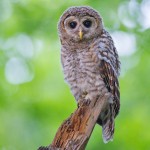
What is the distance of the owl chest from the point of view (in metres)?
5.14

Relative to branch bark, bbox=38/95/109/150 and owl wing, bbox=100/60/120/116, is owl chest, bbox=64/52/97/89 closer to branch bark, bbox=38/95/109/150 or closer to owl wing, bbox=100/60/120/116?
owl wing, bbox=100/60/120/116

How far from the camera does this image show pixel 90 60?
514 centimetres

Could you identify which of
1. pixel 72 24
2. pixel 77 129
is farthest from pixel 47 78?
pixel 77 129

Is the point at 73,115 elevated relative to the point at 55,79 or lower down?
lower down

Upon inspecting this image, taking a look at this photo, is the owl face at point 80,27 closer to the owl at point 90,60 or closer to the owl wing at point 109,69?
the owl at point 90,60

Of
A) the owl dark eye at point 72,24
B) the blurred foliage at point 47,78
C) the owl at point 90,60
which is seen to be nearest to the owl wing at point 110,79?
the owl at point 90,60

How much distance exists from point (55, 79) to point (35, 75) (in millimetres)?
299

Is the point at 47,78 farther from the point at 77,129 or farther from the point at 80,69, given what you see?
the point at 77,129

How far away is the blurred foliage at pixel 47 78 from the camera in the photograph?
7270 millimetres

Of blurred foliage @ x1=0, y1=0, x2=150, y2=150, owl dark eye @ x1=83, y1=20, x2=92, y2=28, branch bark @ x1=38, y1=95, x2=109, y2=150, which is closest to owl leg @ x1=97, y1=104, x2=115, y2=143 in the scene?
branch bark @ x1=38, y1=95, x2=109, y2=150

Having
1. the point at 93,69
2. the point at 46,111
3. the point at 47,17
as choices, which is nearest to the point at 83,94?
the point at 93,69

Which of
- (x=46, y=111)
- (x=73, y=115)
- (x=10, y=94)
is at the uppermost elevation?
(x=10, y=94)

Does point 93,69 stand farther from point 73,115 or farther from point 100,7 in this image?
point 100,7

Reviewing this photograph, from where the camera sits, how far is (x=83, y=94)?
5.22m
